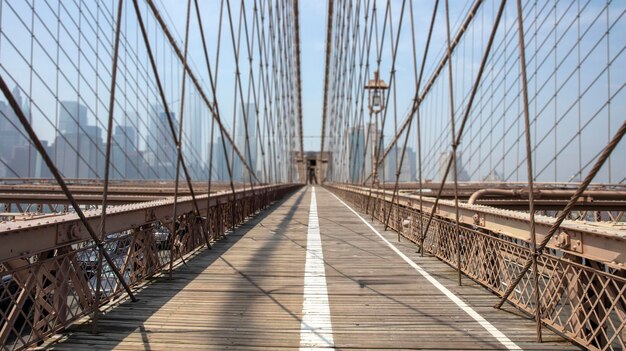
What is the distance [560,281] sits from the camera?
133 inches

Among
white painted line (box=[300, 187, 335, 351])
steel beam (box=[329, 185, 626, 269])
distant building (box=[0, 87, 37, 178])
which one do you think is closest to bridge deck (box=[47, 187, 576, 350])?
white painted line (box=[300, 187, 335, 351])

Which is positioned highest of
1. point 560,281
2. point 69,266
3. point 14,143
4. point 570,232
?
point 14,143

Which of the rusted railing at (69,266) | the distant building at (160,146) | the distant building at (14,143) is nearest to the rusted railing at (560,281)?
the rusted railing at (69,266)

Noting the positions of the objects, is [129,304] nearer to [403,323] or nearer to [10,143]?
[403,323]

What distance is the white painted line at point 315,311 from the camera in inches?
131

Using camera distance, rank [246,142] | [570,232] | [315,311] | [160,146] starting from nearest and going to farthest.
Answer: [570,232] → [315,311] → [246,142] → [160,146]

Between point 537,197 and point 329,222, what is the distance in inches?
208

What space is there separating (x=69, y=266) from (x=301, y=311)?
192cm

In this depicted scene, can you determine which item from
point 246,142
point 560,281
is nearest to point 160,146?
point 246,142

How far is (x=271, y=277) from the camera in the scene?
5.48m

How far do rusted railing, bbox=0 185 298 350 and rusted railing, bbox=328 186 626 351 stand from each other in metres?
3.52

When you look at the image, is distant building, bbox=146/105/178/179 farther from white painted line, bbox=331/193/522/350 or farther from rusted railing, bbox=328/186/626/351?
rusted railing, bbox=328/186/626/351

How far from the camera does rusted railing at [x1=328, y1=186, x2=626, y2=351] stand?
2901 millimetres

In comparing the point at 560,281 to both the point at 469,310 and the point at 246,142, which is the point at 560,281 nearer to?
the point at 469,310
